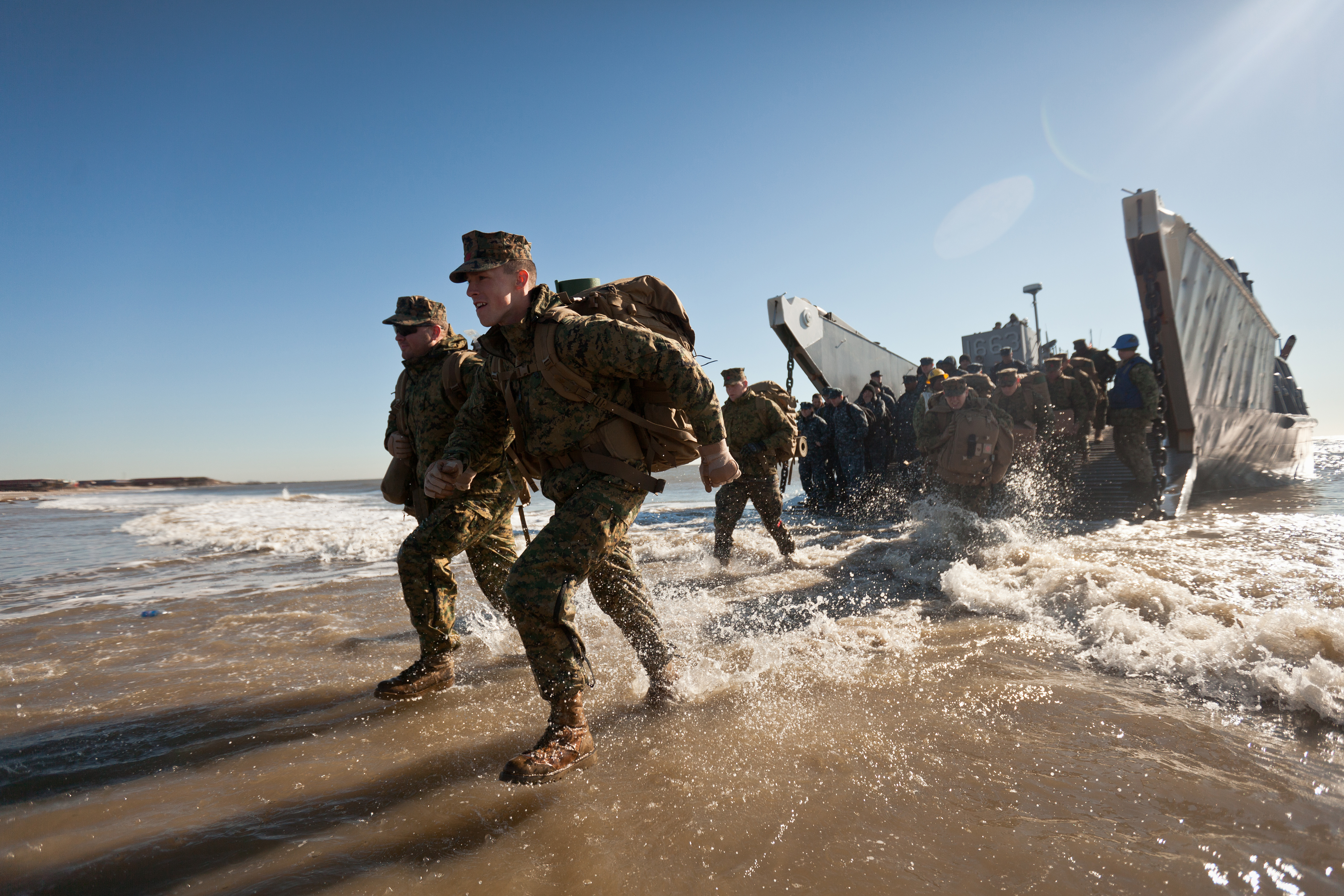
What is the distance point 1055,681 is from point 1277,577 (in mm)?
2862

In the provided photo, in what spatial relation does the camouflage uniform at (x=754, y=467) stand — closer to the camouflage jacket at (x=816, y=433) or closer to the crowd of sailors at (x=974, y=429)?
the crowd of sailors at (x=974, y=429)

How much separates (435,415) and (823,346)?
12.2 metres

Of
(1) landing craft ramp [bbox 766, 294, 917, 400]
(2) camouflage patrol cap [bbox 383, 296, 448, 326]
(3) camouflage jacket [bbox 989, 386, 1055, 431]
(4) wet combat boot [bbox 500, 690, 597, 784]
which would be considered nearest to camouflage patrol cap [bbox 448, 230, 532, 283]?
(2) camouflage patrol cap [bbox 383, 296, 448, 326]

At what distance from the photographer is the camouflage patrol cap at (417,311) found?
3.50 m

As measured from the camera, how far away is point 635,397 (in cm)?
256

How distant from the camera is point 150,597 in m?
5.96

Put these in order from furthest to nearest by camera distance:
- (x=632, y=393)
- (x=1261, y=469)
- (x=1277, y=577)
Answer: (x=1261, y=469) < (x=1277, y=577) < (x=632, y=393)

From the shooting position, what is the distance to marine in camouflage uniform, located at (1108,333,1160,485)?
28.6ft

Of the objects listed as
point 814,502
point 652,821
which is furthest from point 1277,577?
point 814,502

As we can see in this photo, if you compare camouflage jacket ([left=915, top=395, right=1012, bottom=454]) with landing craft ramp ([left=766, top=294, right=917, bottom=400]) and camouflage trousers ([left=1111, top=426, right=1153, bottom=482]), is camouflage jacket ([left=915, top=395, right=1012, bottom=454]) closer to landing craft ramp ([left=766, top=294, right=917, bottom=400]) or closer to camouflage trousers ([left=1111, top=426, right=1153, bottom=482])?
camouflage trousers ([left=1111, top=426, right=1153, bottom=482])

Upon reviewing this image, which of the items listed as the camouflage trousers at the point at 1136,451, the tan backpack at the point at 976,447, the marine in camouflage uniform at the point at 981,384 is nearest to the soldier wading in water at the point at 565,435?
the tan backpack at the point at 976,447

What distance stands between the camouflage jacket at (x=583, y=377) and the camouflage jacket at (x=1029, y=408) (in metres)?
7.53

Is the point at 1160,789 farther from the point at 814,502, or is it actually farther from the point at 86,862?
the point at 814,502

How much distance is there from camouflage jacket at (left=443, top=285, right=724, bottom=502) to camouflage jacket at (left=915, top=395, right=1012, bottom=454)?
16.2 ft
